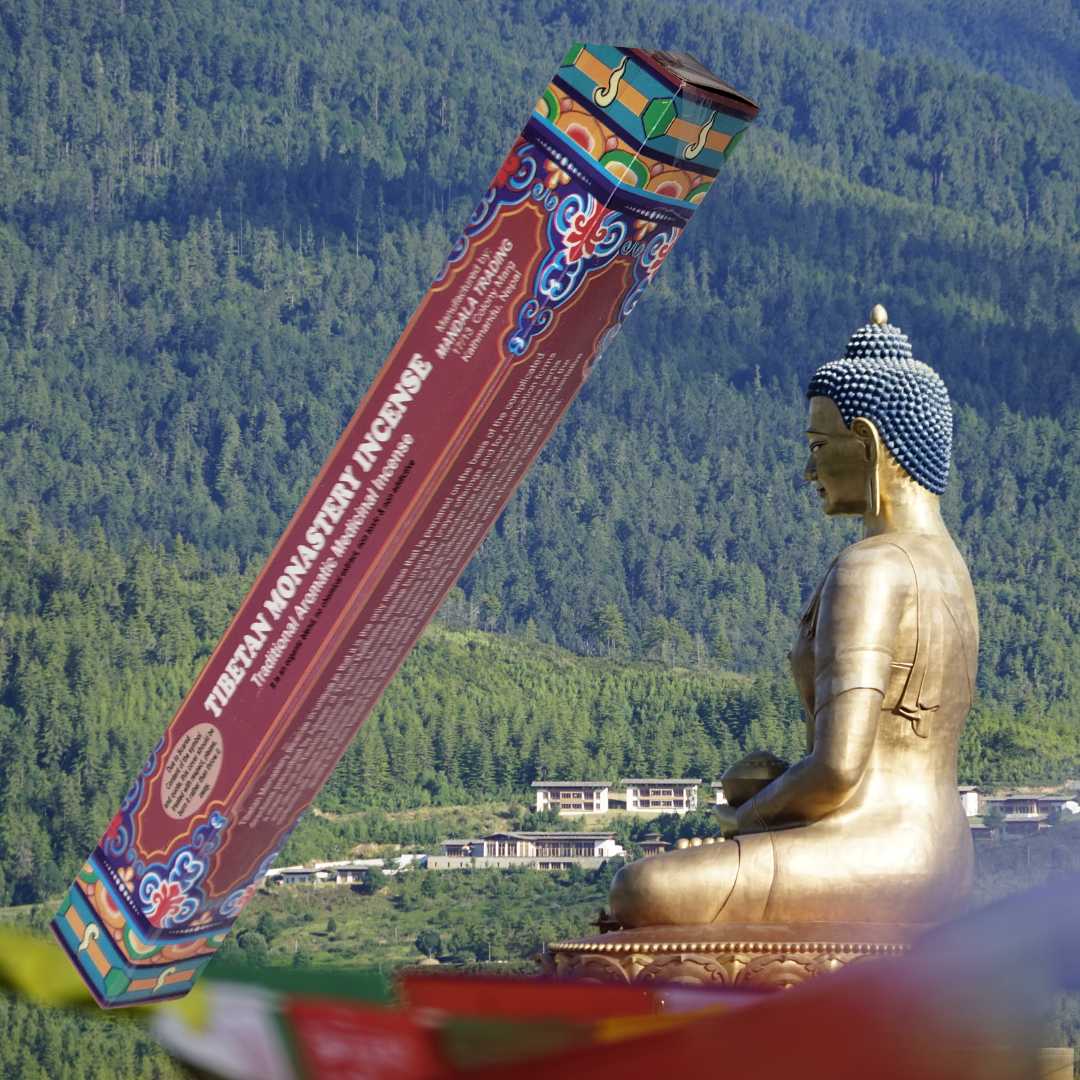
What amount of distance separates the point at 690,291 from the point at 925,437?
544 ft

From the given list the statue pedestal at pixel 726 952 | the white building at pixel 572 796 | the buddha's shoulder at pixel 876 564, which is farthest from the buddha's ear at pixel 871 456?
the white building at pixel 572 796

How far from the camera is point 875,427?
991 centimetres

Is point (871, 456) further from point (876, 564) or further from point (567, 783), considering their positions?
point (567, 783)

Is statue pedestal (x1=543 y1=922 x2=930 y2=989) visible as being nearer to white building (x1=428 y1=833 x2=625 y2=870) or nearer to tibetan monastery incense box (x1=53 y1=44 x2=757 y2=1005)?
tibetan monastery incense box (x1=53 y1=44 x2=757 y2=1005)

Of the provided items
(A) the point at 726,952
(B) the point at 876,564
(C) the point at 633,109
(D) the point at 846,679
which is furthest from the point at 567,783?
(C) the point at 633,109

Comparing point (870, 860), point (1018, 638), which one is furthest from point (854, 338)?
point (1018, 638)

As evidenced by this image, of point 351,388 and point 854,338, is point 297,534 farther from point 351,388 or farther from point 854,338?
point 351,388

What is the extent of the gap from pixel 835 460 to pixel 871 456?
6.5 inches

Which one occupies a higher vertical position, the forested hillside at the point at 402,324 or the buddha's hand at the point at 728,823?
the buddha's hand at the point at 728,823

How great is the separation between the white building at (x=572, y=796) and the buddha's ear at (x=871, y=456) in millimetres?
102385

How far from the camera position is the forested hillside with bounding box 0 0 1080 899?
386 ft

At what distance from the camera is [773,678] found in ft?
397

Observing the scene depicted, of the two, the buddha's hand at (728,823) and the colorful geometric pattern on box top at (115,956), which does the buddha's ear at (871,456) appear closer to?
the buddha's hand at (728,823)

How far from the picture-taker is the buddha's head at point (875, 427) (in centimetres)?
989
